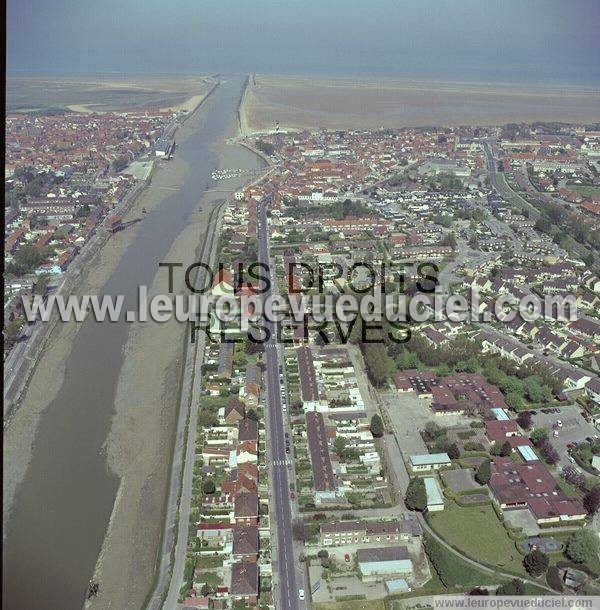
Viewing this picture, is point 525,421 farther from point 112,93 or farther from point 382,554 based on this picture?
point 112,93

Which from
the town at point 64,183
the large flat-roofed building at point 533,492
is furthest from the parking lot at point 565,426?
the town at point 64,183

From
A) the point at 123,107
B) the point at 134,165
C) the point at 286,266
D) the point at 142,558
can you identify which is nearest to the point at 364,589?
the point at 142,558

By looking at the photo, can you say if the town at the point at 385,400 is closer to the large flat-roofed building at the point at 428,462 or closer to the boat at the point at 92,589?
the large flat-roofed building at the point at 428,462

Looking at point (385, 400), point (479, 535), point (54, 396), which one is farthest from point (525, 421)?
point (54, 396)

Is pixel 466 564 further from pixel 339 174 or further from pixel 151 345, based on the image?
pixel 339 174

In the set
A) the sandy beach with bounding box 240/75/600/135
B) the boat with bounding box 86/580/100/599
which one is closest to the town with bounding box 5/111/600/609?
the boat with bounding box 86/580/100/599
